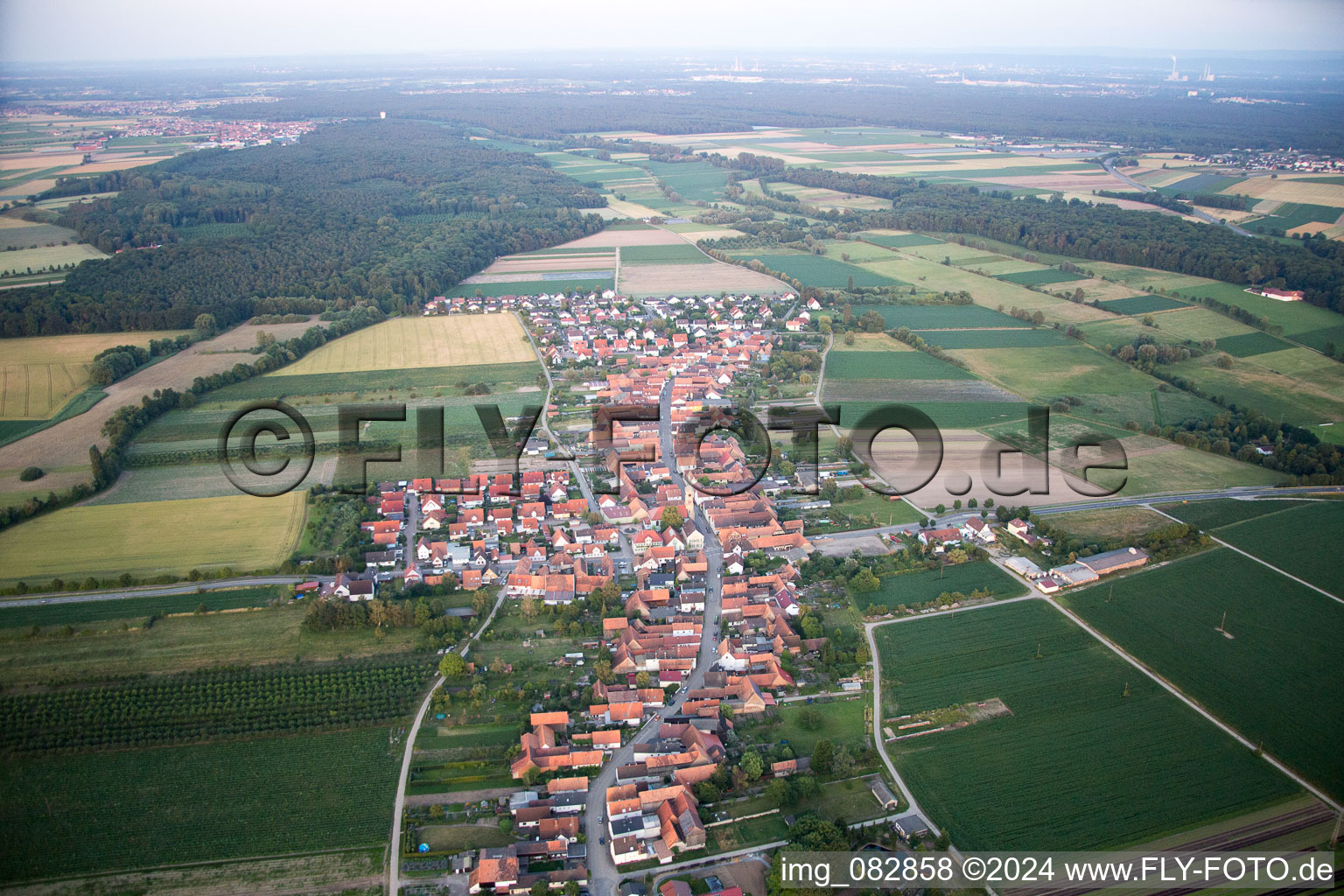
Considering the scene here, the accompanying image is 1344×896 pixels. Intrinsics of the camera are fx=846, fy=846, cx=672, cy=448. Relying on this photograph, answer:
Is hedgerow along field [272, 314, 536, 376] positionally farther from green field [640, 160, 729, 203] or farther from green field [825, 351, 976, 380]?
green field [640, 160, 729, 203]

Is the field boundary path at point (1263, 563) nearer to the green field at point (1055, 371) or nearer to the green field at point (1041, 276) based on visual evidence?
the green field at point (1055, 371)

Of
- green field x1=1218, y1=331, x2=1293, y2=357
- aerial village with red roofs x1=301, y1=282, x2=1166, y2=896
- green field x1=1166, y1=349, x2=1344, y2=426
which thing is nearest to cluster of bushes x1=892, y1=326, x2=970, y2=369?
green field x1=1166, y1=349, x2=1344, y2=426

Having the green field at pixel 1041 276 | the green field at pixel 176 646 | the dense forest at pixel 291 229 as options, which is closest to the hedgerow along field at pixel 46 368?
the dense forest at pixel 291 229

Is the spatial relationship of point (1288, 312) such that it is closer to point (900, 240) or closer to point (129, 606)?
point (900, 240)

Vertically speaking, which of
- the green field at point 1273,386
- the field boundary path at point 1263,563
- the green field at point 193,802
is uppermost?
the green field at point 1273,386

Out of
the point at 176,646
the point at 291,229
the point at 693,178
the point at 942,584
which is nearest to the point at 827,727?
the point at 942,584

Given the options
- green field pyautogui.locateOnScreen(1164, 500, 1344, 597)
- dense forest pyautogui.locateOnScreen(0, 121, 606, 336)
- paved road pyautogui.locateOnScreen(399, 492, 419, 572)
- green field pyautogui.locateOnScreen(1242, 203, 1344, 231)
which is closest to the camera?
green field pyautogui.locateOnScreen(1164, 500, 1344, 597)

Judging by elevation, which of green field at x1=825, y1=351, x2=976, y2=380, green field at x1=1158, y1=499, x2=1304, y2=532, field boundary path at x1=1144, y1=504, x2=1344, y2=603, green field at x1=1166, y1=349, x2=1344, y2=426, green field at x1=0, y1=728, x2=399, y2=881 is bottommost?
green field at x1=0, y1=728, x2=399, y2=881
